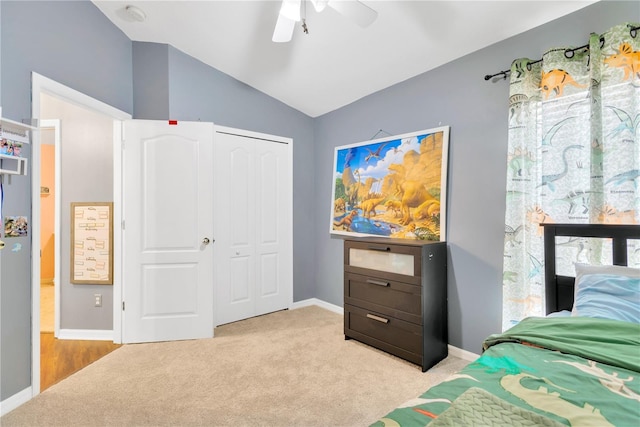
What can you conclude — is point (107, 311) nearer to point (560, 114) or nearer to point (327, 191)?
point (327, 191)

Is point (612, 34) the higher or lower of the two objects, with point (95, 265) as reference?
higher

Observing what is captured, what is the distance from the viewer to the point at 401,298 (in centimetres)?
255

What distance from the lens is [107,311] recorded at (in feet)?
10.2

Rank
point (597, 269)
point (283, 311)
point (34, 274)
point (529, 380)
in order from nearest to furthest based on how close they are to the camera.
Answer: point (529, 380), point (597, 269), point (34, 274), point (283, 311)

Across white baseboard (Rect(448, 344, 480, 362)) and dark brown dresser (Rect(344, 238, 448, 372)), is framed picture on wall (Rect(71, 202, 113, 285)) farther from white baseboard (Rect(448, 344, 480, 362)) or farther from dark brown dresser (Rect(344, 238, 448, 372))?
white baseboard (Rect(448, 344, 480, 362))

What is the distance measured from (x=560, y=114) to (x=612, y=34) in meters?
0.48

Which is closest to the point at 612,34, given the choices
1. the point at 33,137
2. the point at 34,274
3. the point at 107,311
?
the point at 33,137

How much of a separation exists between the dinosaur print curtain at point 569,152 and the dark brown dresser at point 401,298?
0.49 metres

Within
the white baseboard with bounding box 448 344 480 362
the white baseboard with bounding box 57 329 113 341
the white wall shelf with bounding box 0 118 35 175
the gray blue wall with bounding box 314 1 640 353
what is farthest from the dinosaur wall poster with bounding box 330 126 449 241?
the white wall shelf with bounding box 0 118 35 175

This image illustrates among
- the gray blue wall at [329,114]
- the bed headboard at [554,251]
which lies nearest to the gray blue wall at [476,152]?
the gray blue wall at [329,114]

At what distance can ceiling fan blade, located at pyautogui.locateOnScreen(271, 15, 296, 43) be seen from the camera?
78.9 inches

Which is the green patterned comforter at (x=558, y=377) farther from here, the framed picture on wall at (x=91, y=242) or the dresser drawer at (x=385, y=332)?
the framed picture on wall at (x=91, y=242)

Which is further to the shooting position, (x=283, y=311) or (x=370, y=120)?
(x=283, y=311)

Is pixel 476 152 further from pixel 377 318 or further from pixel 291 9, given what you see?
pixel 291 9
